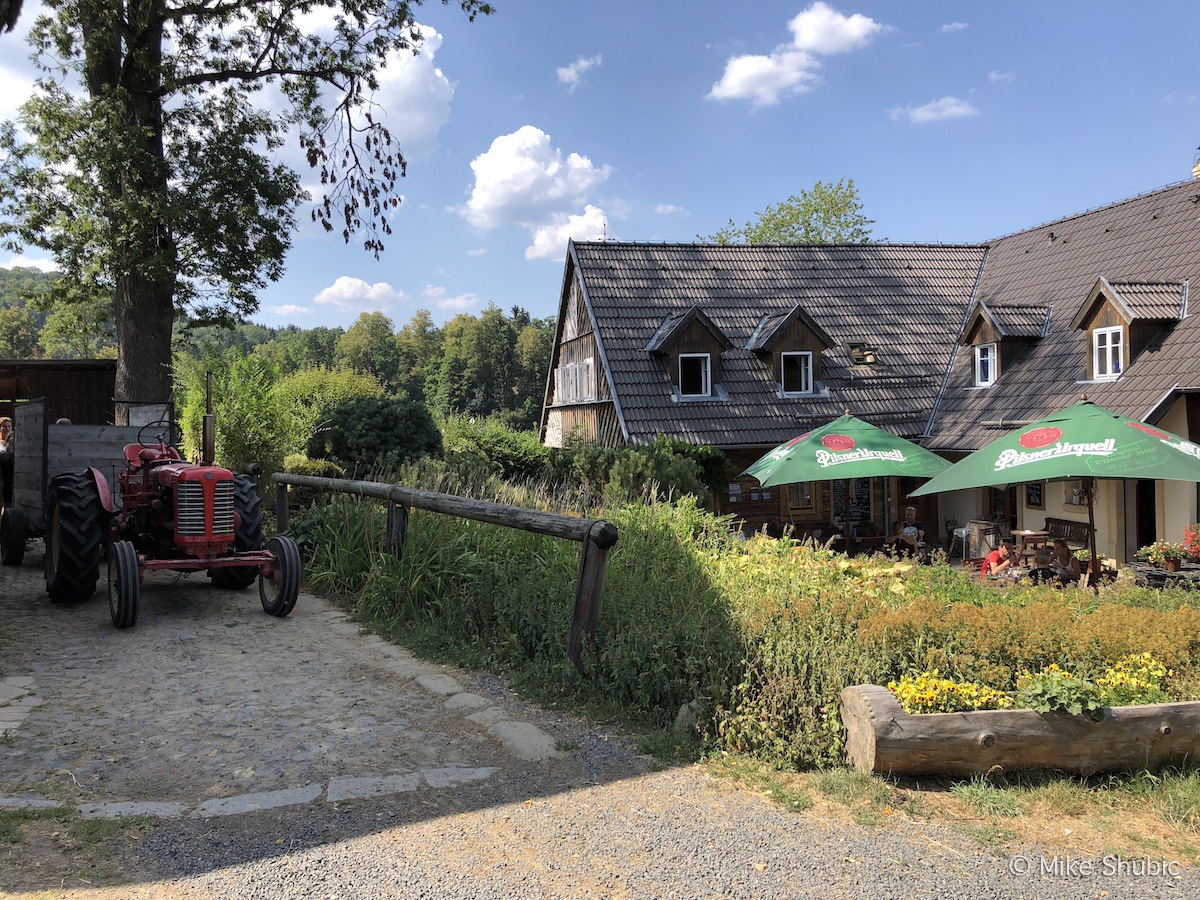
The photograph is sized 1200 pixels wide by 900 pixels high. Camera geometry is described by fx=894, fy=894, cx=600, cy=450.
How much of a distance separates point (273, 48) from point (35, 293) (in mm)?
6648

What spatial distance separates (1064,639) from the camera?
549 centimetres

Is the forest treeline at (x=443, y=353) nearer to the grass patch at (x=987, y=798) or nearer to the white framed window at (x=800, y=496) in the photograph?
the white framed window at (x=800, y=496)

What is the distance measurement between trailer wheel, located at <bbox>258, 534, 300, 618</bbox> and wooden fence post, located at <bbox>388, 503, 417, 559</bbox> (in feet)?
3.25

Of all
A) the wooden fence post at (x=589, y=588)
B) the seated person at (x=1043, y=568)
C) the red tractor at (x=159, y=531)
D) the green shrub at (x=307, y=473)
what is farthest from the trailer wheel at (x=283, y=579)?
the seated person at (x=1043, y=568)

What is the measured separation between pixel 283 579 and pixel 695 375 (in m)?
12.8

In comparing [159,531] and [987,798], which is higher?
[159,531]

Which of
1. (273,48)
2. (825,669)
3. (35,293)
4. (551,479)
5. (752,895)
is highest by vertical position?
(273,48)

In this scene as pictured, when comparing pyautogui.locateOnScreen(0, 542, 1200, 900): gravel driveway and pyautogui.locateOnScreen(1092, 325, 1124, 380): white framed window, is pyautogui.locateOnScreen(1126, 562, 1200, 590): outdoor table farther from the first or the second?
pyautogui.locateOnScreen(0, 542, 1200, 900): gravel driveway

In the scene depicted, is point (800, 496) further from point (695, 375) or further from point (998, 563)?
point (998, 563)

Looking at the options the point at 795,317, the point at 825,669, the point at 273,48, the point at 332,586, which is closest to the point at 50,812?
the point at 825,669

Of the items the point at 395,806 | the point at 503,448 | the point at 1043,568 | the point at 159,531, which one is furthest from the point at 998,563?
the point at 503,448

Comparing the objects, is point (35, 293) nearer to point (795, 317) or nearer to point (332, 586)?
point (332, 586)

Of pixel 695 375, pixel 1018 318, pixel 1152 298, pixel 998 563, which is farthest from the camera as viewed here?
pixel 695 375

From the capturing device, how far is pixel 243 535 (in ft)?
29.4
